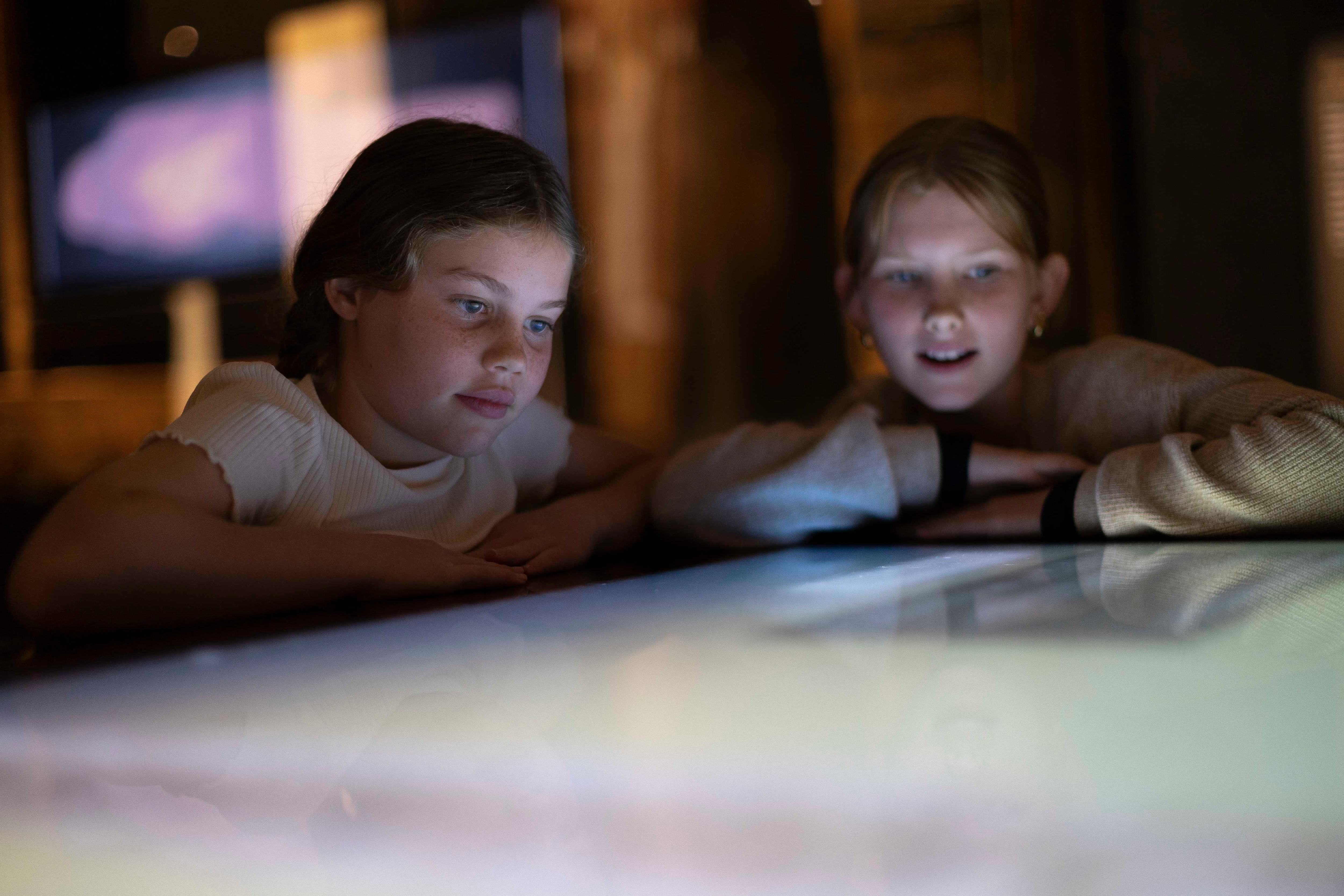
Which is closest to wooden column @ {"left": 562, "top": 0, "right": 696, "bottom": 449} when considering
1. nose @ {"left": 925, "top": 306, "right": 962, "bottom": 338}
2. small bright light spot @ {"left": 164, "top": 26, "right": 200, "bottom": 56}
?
small bright light spot @ {"left": 164, "top": 26, "right": 200, "bottom": 56}

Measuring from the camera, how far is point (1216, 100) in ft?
9.29

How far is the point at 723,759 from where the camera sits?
11.6 inches

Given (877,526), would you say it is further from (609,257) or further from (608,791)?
(609,257)

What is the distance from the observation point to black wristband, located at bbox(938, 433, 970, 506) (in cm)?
104

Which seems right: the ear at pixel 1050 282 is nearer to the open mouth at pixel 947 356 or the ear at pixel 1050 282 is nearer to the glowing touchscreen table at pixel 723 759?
the open mouth at pixel 947 356

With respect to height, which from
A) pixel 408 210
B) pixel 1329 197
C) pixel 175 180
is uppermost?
pixel 175 180

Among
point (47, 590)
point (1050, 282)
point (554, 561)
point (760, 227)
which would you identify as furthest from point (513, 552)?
point (760, 227)

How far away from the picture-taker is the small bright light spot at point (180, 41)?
11.7ft

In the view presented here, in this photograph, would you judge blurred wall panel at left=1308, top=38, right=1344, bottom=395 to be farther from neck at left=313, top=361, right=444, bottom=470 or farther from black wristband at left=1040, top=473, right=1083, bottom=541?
neck at left=313, top=361, right=444, bottom=470

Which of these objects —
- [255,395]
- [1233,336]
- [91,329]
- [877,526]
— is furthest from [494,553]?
[91,329]

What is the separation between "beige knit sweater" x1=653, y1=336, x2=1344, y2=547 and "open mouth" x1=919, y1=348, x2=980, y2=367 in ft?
A: 0.28

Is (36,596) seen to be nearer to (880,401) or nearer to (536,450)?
(536,450)

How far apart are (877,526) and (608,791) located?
2.80 ft

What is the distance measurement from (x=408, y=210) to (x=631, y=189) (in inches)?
88.7
